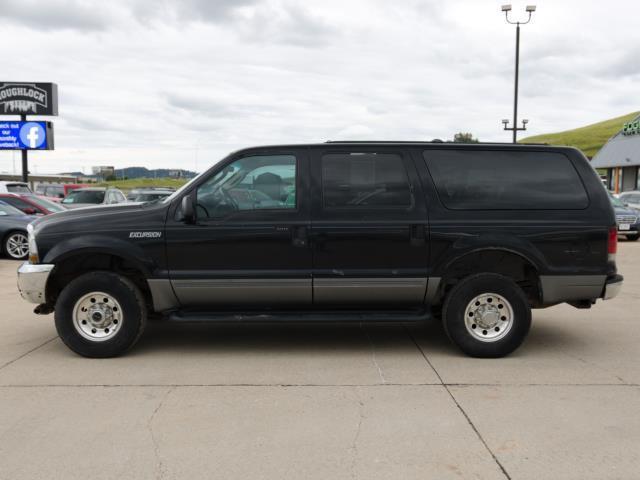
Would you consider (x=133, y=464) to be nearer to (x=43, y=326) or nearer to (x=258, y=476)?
(x=258, y=476)

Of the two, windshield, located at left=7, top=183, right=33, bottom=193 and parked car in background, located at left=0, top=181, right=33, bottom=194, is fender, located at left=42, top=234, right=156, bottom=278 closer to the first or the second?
parked car in background, located at left=0, top=181, right=33, bottom=194

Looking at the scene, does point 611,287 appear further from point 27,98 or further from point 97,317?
point 27,98

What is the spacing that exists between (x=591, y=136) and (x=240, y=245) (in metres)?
130

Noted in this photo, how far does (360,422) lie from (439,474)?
840mm

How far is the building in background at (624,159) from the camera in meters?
44.8

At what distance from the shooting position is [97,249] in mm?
5648

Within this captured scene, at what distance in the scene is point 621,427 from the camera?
4.11m

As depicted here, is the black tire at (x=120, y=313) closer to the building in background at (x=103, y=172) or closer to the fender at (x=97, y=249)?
the fender at (x=97, y=249)

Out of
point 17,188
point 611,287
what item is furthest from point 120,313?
point 17,188

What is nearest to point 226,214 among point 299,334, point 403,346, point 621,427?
point 299,334

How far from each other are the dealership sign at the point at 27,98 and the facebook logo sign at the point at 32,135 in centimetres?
86

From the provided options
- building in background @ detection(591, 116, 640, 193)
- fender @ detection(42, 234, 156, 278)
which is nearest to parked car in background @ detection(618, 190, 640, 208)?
fender @ detection(42, 234, 156, 278)

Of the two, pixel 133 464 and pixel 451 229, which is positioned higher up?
pixel 451 229

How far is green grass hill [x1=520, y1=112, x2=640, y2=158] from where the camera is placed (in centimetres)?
11119
